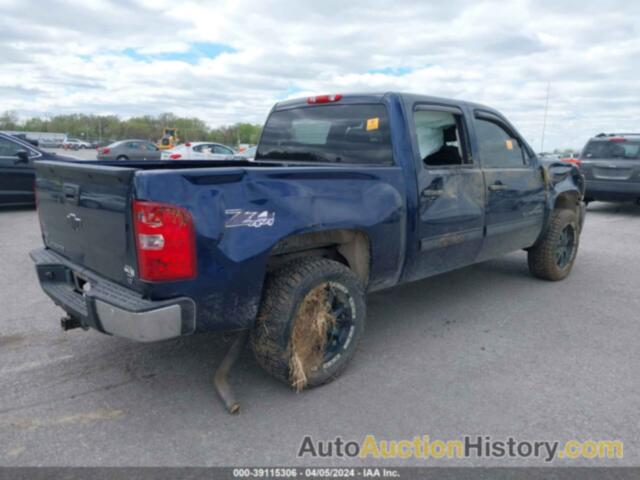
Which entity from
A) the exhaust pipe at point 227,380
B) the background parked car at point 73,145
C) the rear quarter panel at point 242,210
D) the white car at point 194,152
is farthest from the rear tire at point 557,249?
the background parked car at point 73,145

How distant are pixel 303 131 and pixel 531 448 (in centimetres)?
294

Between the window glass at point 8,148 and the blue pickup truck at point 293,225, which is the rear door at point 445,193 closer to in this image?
the blue pickup truck at point 293,225

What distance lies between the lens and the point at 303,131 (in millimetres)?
4367

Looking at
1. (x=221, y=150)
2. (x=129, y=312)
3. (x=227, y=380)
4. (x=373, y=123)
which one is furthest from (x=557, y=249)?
(x=221, y=150)

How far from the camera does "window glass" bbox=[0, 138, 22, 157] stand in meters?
9.45

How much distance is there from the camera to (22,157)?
30.7ft

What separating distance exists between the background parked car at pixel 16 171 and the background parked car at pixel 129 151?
15.4 m

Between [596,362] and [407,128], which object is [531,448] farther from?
[407,128]

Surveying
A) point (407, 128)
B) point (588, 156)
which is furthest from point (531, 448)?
point (588, 156)

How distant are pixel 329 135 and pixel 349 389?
6.60 feet

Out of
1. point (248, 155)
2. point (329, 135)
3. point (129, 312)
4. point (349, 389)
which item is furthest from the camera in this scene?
point (248, 155)

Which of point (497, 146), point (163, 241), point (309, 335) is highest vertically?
point (497, 146)

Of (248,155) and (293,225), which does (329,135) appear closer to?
(293,225)

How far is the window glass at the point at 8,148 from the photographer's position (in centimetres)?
945
